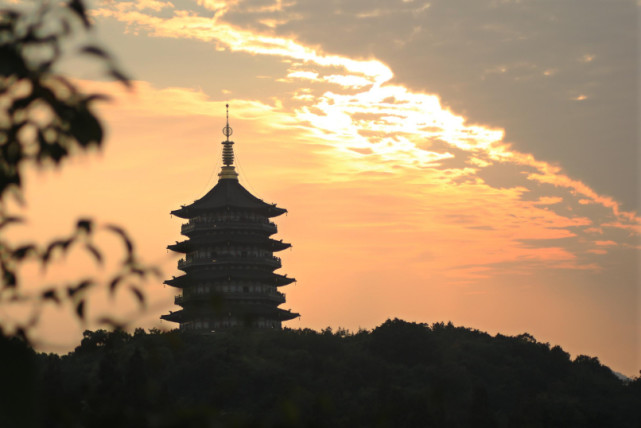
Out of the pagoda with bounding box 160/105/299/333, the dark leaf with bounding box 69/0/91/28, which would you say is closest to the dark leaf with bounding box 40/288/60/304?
the dark leaf with bounding box 69/0/91/28

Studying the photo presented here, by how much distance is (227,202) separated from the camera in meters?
78.4

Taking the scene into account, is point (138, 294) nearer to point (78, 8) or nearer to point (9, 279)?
point (9, 279)

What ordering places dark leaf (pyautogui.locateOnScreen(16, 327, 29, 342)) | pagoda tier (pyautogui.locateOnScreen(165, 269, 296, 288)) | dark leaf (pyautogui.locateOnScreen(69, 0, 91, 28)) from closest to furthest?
dark leaf (pyautogui.locateOnScreen(69, 0, 91, 28)), dark leaf (pyautogui.locateOnScreen(16, 327, 29, 342)), pagoda tier (pyautogui.locateOnScreen(165, 269, 296, 288))

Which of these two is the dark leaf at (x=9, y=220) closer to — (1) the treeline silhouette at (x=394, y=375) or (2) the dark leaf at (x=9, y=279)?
(2) the dark leaf at (x=9, y=279)

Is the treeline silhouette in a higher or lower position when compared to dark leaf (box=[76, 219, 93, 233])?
higher

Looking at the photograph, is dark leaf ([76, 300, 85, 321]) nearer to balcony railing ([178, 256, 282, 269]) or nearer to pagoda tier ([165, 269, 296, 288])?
pagoda tier ([165, 269, 296, 288])

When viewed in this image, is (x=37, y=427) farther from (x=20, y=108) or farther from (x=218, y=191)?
(x=218, y=191)

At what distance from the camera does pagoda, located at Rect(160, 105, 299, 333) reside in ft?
251

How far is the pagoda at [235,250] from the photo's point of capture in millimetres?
76375

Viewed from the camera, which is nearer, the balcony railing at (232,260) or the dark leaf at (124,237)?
the dark leaf at (124,237)

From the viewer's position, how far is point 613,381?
7769cm

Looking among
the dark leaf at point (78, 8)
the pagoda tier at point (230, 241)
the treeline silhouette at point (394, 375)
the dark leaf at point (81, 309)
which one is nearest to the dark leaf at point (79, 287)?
the dark leaf at point (81, 309)

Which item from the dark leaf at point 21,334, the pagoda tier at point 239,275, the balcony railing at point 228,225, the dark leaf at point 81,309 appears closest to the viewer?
the dark leaf at point 81,309

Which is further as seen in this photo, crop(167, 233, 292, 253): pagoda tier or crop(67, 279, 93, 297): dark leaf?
crop(167, 233, 292, 253): pagoda tier
